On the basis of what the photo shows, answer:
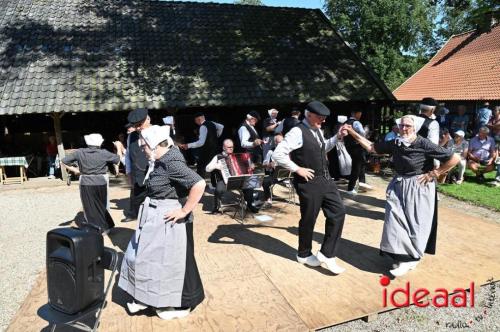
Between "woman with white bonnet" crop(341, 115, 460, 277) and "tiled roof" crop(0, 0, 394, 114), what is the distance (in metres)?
7.49

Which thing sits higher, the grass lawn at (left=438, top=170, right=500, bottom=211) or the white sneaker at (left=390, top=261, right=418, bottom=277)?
the white sneaker at (left=390, top=261, right=418, bottom=277)

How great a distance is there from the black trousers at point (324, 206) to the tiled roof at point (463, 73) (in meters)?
15.1

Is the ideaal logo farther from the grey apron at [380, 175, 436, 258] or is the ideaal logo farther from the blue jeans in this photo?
the blue jeans

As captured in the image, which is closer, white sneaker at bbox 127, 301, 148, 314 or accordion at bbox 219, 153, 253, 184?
white sneaker at bbox 127, 301, 148, 314

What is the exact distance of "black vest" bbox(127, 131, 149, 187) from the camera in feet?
19.2

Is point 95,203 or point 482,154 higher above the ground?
point 95,203

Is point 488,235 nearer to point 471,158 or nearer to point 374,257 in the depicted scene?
A: point 374,257

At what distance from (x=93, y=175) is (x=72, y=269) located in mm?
3252

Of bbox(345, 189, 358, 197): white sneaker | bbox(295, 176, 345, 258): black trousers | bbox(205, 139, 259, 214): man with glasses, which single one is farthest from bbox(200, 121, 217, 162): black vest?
bbox(295, 176, 345, 258): black trousers

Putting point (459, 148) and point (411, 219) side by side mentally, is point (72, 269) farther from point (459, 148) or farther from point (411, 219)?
point (459, 148)

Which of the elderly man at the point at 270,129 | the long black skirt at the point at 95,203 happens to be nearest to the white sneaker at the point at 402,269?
the long black skirt at the point at 95,203

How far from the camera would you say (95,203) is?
19.1ft

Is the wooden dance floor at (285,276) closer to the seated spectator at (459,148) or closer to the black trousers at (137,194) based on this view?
the black trousers at (137,194)

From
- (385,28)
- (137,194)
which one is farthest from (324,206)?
(385,28)
